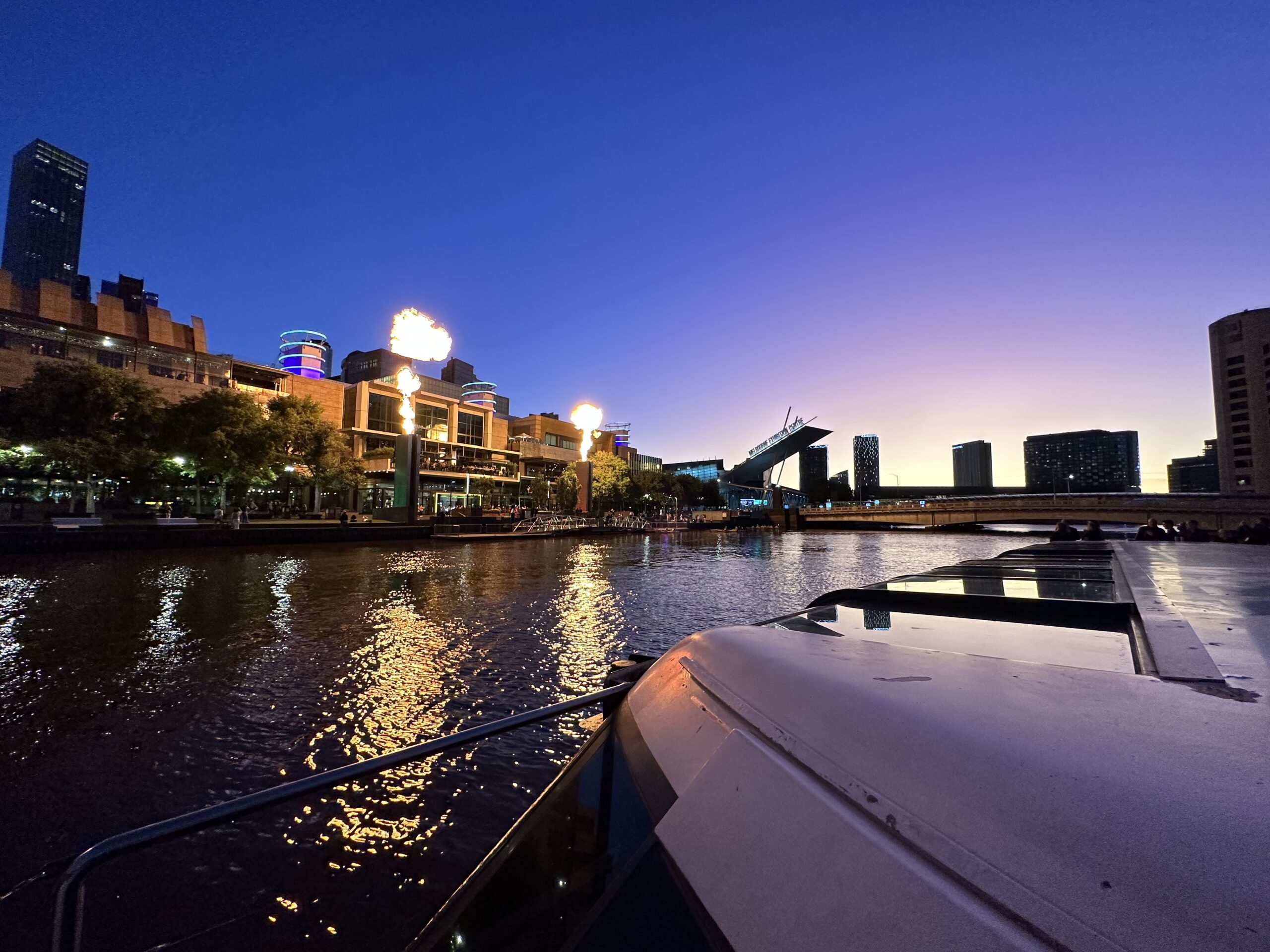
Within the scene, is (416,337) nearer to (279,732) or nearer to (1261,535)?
(279,732)

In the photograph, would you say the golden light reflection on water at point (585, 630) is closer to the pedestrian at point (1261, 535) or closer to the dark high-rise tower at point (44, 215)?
the pedestrian at point (1261, 535)

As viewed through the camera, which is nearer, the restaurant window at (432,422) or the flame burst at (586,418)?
the flame burst at (586,418)

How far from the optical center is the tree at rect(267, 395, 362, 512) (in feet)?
107

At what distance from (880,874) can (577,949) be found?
73cm

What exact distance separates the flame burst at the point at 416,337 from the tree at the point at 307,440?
7.01 m

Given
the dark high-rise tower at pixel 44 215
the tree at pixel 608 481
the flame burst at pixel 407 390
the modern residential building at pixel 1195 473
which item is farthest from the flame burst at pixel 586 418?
the dark high-rise tower at pixel 44 215

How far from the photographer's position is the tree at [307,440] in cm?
3269

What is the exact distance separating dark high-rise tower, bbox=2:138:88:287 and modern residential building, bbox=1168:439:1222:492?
358188 millimetres

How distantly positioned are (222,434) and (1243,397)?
123596 millimetres

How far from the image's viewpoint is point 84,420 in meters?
26.5

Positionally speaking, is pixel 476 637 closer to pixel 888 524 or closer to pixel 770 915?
pixel 770 915

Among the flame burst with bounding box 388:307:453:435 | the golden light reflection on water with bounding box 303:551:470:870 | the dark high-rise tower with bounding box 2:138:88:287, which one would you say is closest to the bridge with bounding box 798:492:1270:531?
the golden light reflection on water with bounding box 303:551:470:870

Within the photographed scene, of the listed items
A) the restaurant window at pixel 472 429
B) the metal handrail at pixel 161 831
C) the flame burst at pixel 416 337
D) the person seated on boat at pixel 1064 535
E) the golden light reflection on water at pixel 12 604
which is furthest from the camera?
the restaurant window at pixel 472 429

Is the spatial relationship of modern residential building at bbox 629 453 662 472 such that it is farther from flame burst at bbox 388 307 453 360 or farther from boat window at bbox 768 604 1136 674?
boat window at bbox 768 604 1136 674
